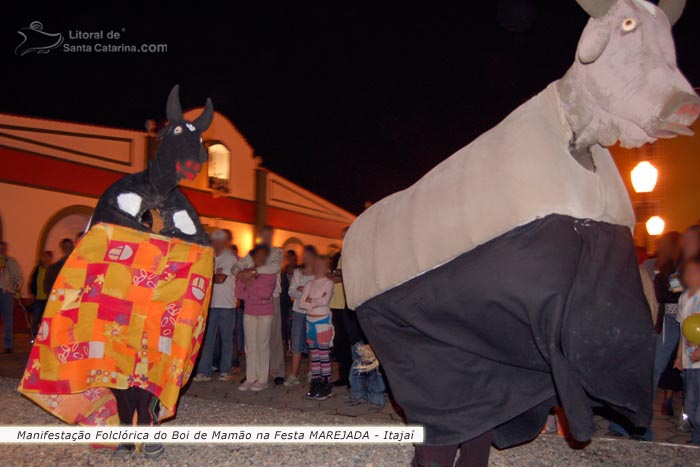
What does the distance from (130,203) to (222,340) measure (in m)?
3.46

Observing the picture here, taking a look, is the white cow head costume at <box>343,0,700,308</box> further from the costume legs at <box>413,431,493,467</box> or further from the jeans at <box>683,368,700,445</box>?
the jeans at <box>683,368,700,445</box>

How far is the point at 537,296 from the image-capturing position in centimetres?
183

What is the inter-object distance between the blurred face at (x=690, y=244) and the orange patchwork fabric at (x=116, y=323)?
381 centimetres

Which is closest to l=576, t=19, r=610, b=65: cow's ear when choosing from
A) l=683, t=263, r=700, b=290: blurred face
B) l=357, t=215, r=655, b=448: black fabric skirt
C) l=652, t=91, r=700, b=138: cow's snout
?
l=652, t=91, r=700, b=138: cow's snout

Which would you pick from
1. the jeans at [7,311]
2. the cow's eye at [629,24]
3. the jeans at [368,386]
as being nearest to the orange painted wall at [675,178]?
the jeans at [368,386]

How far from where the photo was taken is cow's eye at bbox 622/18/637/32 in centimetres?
186

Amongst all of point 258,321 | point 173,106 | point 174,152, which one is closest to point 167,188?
point 174,152

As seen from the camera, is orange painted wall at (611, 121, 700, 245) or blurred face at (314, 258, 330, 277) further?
orange painted wall at (611, 121, 700, 245)

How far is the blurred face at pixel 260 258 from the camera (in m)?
6.03

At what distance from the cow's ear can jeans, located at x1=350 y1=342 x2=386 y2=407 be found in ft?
12.0

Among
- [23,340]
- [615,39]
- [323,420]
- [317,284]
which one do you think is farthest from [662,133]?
[23,340]

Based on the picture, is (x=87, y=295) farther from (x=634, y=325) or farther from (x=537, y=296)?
(x=634, y=325)

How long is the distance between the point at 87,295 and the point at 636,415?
3.02m

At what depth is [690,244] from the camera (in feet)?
14.1
